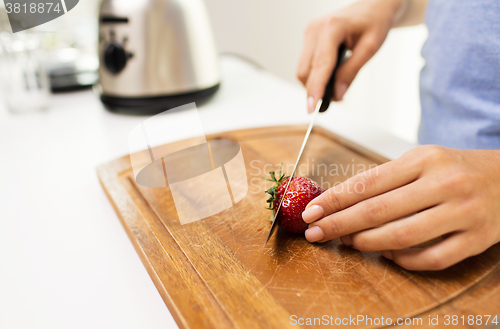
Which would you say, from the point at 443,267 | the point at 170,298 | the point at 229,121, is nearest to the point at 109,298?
the point at 170,298

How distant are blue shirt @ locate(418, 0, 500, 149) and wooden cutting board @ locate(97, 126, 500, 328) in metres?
0.36

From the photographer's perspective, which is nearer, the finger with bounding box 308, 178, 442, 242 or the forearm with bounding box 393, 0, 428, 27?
the finger with bounding box 308, 178, 442, 242

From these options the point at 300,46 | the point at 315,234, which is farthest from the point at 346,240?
the point at 300,46

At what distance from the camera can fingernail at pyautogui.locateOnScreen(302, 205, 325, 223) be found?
1.78 feet

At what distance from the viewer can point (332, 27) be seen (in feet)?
2.81

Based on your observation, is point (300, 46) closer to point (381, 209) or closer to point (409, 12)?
point (409, 12)

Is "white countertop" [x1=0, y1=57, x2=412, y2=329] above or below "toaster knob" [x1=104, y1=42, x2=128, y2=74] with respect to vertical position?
below

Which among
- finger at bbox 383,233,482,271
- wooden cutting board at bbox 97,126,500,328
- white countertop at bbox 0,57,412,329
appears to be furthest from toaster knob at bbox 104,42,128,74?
finger at bbox 383,233,482,271

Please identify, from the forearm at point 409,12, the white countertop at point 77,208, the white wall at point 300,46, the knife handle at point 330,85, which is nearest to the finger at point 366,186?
the white countertop at point 77,208

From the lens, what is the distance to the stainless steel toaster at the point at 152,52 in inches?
40.1

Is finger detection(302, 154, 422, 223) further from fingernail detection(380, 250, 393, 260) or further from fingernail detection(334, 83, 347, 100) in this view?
fingernail detection(334, 83, 347, 100)

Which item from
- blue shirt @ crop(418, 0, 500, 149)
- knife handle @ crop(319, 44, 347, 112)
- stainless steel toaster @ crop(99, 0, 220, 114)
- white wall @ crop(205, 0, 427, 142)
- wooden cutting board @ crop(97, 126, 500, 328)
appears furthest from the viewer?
white wall @ crop(205, 0, 427, 142)

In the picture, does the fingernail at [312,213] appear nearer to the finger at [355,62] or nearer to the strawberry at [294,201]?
the strawberry at [294,201]

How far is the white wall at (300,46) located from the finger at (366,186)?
1.62 m
